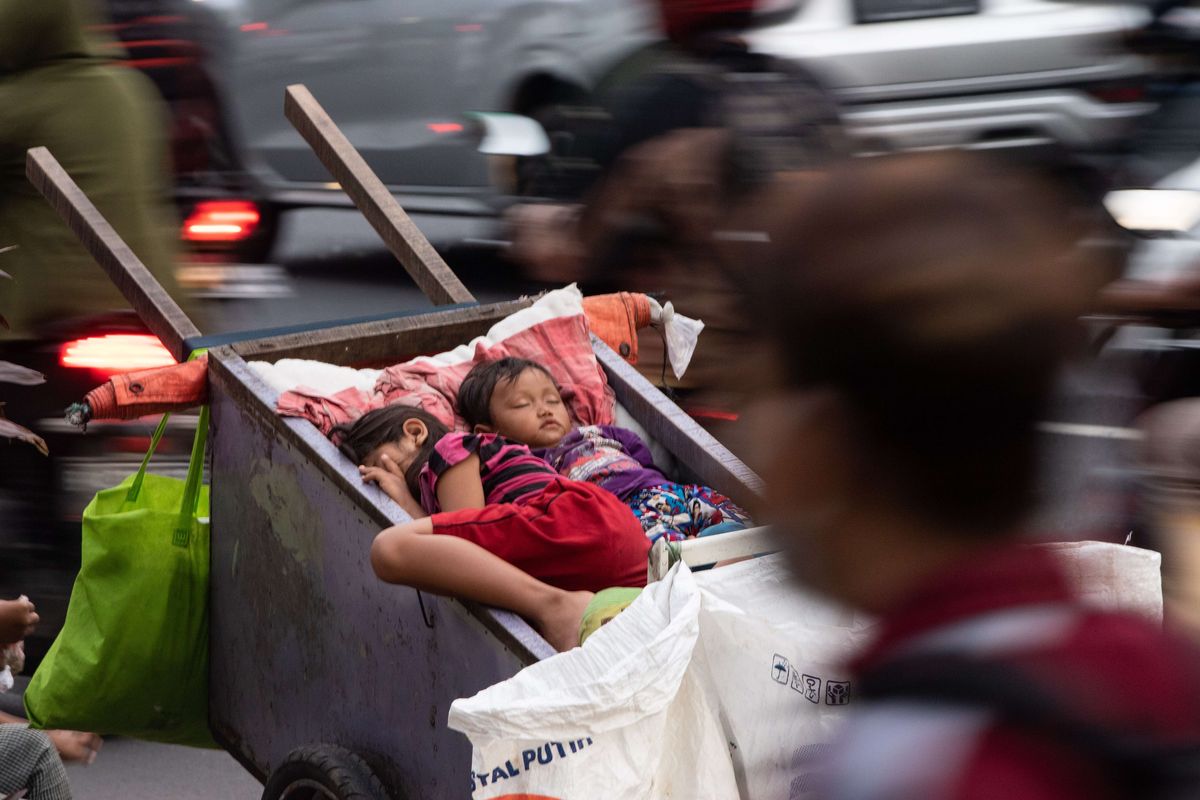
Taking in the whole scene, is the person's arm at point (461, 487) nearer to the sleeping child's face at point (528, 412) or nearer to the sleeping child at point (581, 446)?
the sleeping child at point (581, 446)

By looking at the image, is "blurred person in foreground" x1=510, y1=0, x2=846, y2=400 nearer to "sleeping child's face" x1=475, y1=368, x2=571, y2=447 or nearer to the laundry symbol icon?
"sleeping child's face" x1=475, y1=368, x2=571, y2=447

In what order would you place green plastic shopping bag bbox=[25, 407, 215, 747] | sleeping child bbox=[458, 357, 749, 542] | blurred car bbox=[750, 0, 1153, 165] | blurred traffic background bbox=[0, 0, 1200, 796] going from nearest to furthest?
sleeping child bbox=[458, 357, 749, 542] → green plastic shopping bag bbox=[25, 407, 215, 747] → blurred traffic background bbox=[0, 0, 1200, 796] → blurred car bbox=[750, 0, 1153, 165]

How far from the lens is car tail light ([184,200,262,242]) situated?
6.08 meters

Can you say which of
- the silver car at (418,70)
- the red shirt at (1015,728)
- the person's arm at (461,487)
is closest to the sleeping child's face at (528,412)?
the person's arm at (461,487)

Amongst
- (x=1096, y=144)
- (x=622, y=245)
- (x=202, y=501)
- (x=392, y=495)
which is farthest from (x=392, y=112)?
(x=392, y=495)

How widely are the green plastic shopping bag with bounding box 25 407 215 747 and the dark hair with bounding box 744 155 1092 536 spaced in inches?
102

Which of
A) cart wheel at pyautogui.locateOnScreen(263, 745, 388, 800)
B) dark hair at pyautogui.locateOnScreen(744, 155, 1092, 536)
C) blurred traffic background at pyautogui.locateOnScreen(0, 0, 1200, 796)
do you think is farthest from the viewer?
blurred traffic background at pyautogui.locateOnScreen(0, 0, 1200, 796)

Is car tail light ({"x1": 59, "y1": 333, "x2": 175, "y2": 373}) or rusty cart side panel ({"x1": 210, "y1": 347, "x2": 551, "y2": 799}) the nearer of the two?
rusty cart side panel ({"x1": 210, "y1": 347, "x2": 551, "y2": 799})

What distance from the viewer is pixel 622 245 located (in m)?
4.39

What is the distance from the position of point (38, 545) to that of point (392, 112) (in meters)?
4.57

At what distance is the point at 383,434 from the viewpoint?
343cm

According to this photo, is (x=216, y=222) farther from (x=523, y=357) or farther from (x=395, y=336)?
(x=523, y=357)

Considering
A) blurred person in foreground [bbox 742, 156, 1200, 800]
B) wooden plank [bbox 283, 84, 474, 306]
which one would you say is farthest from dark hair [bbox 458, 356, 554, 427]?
blurred person in foreground [bbox 742, 156, 1200, 800]

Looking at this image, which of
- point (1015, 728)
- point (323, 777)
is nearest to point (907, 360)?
point (1015, 728)
